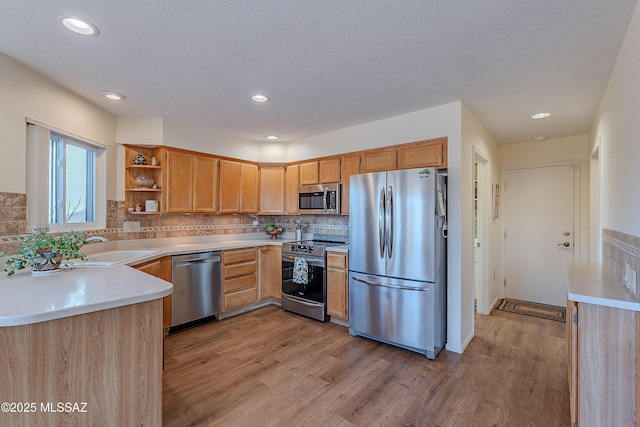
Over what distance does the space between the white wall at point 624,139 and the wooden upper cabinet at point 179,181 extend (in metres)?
4.00

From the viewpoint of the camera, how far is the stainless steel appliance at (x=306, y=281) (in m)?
3.56

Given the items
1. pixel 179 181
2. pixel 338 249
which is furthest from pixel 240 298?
pixel 179 181

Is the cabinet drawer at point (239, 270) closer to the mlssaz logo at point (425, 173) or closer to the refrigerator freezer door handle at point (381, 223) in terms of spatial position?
the refrigerator freezer door handle at point (381, 223)

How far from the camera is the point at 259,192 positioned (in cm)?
451

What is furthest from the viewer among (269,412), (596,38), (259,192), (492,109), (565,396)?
(259,192)

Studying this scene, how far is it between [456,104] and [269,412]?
3071mm

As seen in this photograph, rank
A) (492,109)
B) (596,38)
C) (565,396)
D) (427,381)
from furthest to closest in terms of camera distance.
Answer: (492,109) < (427,381) < (565,396) < (596,38)

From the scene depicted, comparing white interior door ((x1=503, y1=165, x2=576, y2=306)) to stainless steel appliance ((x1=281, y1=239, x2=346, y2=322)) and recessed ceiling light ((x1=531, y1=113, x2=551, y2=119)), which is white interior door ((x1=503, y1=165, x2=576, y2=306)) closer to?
recessed ceiling light ((x1=531, y1=113, x2=551, y2=119))

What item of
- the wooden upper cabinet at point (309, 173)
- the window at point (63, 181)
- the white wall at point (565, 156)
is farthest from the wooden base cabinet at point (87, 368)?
the white wall at point (565, 156)

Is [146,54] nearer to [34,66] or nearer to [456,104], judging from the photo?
[34,66]

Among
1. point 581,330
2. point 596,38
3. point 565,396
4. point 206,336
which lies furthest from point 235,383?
point 596,38

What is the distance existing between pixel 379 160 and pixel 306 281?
175 cm

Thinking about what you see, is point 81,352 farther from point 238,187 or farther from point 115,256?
point 238,187

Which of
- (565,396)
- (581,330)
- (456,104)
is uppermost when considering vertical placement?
A: (456,104)
